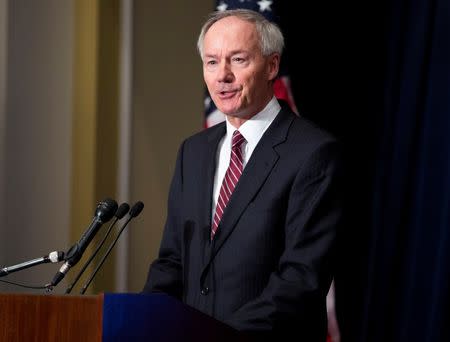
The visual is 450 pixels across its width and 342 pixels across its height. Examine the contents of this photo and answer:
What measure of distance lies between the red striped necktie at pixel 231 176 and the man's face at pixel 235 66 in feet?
0.28

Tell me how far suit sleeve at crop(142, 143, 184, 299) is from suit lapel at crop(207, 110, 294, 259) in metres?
0.24

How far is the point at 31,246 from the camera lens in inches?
164

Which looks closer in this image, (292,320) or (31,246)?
(292,320)

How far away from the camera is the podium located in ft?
5.38

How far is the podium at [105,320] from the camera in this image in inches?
64.5

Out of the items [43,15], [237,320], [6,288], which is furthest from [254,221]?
[43,15]

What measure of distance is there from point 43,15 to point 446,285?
2480 millimetres

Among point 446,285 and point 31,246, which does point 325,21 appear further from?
point 31,246

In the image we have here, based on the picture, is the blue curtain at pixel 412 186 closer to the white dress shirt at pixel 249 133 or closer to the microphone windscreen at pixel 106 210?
the white dress shirt at pixel 249 133

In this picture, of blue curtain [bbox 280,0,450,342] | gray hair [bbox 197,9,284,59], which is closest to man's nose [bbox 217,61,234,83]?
gray hair [bbox 197,9,284,59]

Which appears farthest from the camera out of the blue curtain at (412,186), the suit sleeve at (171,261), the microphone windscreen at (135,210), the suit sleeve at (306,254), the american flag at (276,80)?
the american flag at (276,80)

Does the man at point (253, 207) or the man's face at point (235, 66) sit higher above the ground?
the man's face at point (235, 66)

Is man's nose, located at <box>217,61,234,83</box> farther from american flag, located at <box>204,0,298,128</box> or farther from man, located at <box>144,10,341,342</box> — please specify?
american flag, located at <box>204,0,298,128</box>

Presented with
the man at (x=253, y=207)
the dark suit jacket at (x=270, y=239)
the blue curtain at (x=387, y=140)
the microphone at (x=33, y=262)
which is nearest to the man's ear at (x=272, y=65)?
the man at (x=253, y=207)
